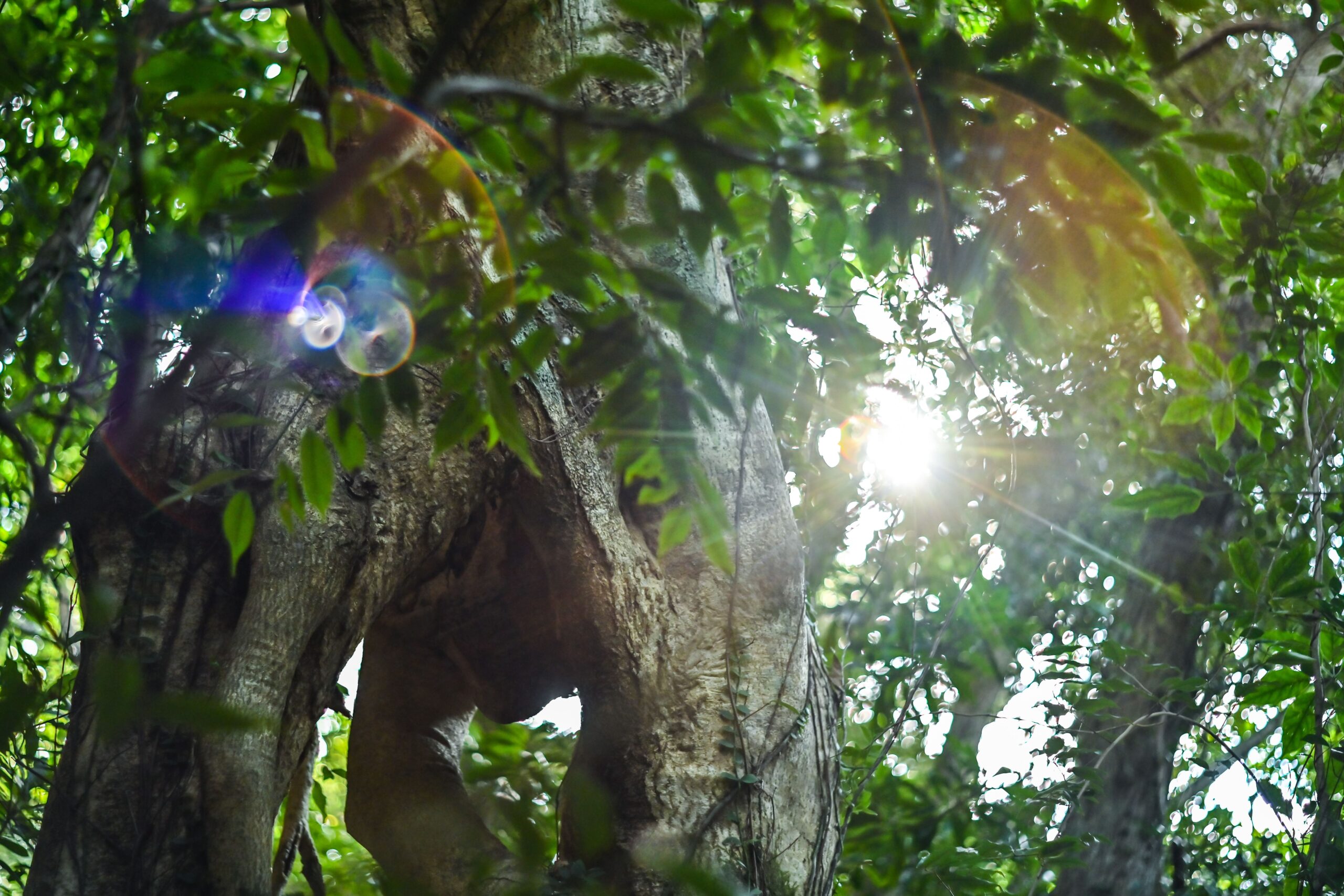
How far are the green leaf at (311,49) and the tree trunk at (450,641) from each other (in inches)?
36.3

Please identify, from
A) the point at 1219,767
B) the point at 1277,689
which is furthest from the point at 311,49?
the point at 1219,767

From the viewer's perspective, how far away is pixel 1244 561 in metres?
2.68

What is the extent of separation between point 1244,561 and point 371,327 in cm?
229

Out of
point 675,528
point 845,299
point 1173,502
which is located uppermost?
point 845,299

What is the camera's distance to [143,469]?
7.59 feet

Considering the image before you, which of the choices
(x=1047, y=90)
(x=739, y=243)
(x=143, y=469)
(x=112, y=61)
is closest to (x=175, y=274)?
(x=739, y=243)

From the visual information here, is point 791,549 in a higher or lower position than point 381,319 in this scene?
higher

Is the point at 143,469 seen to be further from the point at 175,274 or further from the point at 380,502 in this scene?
the point at 175,274

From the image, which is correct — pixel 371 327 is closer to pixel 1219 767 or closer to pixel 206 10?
pixel 206 10

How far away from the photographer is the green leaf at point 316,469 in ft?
4.88

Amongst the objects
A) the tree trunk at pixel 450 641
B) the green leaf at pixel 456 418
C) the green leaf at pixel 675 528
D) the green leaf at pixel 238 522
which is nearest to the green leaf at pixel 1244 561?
the tree trunk at pixel 450 641

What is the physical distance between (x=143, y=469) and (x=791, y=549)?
1666 mm

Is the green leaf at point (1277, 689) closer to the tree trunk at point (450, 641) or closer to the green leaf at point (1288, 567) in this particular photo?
the green leaf at point (1288, 567)

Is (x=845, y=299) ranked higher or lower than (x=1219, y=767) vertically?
higher
